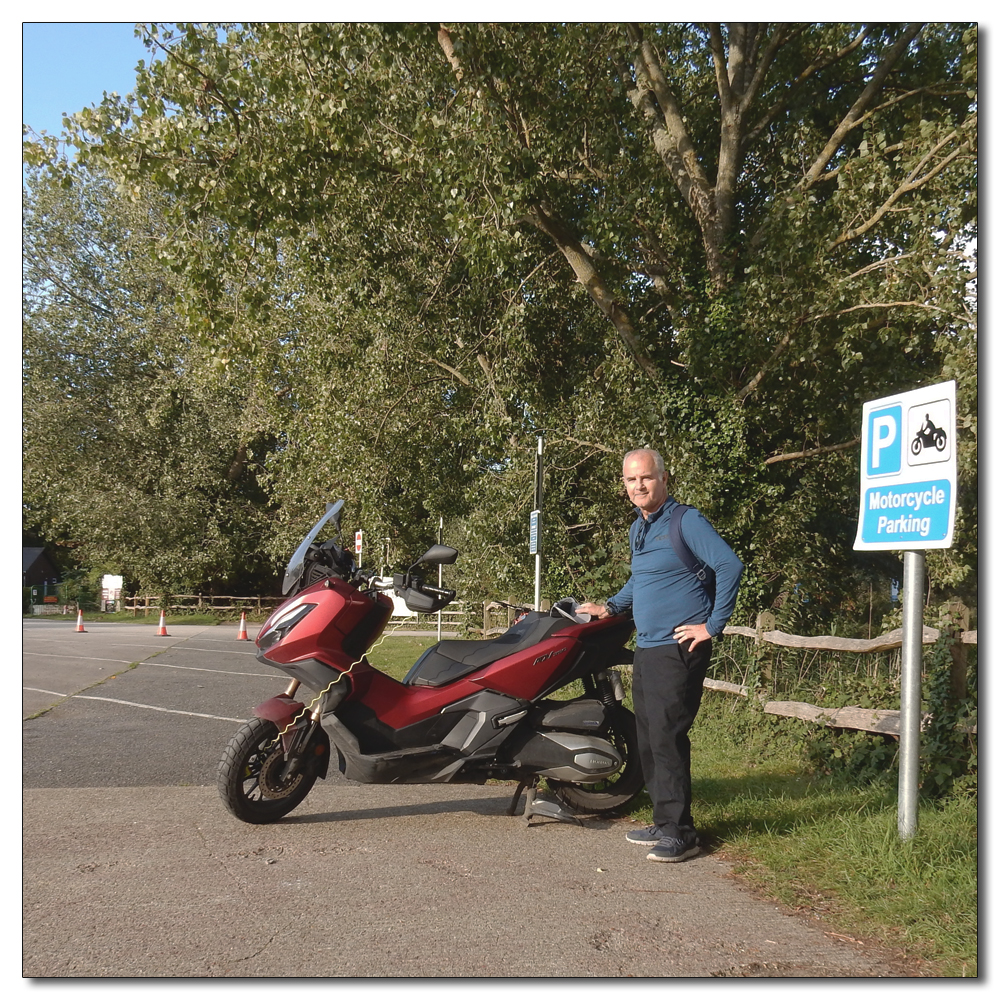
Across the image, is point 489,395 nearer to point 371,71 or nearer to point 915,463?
point 371,71

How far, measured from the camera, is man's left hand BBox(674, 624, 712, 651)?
453 cm

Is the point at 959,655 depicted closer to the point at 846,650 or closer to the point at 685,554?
the point at 846,650

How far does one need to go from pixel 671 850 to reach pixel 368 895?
1.48 metres

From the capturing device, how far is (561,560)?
1450 centimetres

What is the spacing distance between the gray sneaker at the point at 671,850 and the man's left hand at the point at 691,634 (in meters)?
0.92

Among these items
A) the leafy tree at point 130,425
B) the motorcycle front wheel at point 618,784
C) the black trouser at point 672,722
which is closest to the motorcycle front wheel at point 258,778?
the motorcycle front wheel at point 618,784

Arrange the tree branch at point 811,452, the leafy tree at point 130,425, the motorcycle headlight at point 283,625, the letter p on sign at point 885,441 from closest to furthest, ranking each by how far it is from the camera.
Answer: the letter p on sign at point 885,441 → the motorcycle headlight at point 283,625 → the tree branch at point 811,452 → the leafy tree at point 130,425

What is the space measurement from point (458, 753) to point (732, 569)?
1714 mm

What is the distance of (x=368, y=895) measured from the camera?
3.93 metres

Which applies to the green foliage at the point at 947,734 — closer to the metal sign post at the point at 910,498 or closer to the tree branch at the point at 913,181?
the metal sign post at the point at 910,498

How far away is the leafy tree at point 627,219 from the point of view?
9.53 meters

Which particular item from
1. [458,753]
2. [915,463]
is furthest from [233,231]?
[915,463]

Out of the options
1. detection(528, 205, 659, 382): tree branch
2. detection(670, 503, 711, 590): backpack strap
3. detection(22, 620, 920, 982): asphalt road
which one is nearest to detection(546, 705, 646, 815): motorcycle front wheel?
detection(22, 620, 920, 982): asphalt road

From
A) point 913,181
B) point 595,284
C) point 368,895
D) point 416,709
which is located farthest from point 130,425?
point 368,895
